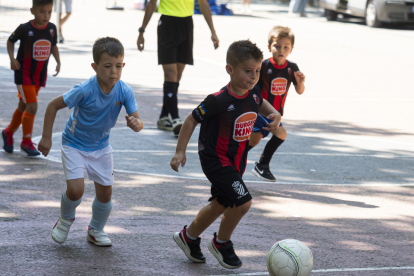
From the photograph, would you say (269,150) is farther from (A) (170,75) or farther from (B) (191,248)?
(A) (170,75)

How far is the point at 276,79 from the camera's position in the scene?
596cm

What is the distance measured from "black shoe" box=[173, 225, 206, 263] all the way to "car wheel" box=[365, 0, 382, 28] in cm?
1995

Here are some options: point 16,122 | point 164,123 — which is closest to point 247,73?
point 16,122

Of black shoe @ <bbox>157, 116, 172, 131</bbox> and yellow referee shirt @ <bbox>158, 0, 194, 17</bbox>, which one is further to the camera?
black shoe @ <bbox>157, 116, 172, 131</bbox>

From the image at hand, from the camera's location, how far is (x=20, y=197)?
16.9ft

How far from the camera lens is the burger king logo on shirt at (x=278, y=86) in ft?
19.6

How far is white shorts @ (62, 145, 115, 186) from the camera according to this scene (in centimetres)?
404

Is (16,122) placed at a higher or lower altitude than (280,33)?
lower

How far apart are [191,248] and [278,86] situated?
2526 mm

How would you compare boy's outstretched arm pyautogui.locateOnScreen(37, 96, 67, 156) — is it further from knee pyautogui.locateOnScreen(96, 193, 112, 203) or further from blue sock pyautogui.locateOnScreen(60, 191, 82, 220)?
knee pyautogui.locateOnScreen(96, 193, 112, 203)

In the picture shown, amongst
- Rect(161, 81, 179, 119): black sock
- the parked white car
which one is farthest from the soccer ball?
the parked white car

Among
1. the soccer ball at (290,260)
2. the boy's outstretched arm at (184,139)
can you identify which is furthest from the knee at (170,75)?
the soccer ball at (290,260)

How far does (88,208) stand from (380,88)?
879 cm

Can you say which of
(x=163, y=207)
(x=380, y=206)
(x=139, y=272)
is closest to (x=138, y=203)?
(x=163, y=207)
